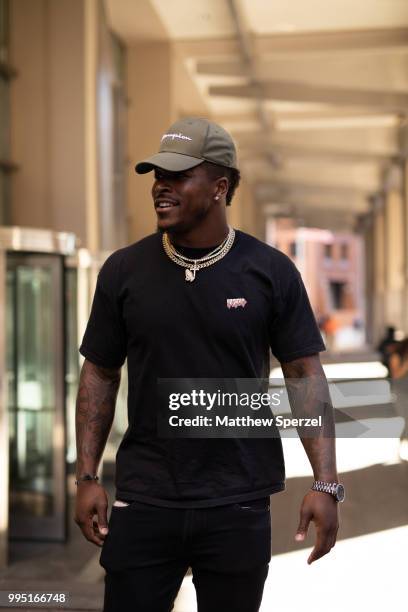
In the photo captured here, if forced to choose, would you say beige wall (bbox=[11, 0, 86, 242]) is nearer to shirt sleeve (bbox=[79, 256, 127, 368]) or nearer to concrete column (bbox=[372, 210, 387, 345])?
shirt sleeve (bbox=[79, 256, 127, 368])

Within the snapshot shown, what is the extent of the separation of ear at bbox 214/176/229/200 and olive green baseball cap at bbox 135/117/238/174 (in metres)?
0.03

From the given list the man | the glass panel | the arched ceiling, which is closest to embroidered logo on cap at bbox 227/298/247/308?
the man

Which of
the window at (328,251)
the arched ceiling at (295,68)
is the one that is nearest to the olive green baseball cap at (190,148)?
the arched ceiling at (295,68)

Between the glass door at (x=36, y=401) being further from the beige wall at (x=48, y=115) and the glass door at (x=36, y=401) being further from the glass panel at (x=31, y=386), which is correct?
the beige wall at (x=48, y=115)

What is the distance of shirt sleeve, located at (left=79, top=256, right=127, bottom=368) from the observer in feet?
6.30

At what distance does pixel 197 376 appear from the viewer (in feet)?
6.08

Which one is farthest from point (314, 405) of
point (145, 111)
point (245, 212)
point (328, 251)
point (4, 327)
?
point (328, 251)

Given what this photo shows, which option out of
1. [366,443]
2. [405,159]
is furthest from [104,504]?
[405,159]

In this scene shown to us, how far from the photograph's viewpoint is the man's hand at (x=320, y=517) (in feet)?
6.01

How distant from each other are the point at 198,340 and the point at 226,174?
1.26 ft

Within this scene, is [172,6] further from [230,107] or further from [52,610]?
[52,610]

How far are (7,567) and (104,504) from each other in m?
3.35

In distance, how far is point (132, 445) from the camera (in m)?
1.89

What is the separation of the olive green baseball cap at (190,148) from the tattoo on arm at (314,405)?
479 mm
